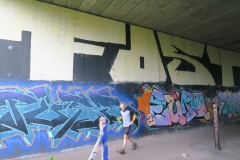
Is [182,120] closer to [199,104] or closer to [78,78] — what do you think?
[199,104]

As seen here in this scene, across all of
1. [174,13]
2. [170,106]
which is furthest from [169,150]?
[174,13]

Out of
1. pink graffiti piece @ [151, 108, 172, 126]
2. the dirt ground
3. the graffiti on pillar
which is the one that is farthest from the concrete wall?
the graffiti on pillar

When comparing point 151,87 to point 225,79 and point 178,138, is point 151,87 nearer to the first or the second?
point 178,138

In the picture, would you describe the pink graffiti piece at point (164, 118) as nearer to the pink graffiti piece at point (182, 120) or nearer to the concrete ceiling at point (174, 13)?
the pink graffiti piece at point (182, 120)

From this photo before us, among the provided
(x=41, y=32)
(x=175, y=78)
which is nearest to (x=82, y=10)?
(x=41, y=32)

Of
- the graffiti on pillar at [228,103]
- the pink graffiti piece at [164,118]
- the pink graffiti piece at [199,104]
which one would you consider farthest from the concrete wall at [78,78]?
the graffiti on pillar at [228,103]

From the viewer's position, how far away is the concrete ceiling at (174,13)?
5.77 metres

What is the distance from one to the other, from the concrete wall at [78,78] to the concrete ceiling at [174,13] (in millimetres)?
363

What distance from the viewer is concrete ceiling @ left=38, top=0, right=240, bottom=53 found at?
5.77 metres

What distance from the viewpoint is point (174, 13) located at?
6496 millimetres

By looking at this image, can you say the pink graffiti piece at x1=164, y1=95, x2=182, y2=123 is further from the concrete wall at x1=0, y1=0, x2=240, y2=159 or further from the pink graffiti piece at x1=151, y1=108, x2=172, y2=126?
the pink graffiti piece at x1=151, y1=108, x2=172, y2=126

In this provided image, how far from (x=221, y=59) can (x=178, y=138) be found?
258 inches

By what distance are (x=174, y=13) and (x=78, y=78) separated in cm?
428

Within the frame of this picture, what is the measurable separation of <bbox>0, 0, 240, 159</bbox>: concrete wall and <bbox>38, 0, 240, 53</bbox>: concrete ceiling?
363 mm
